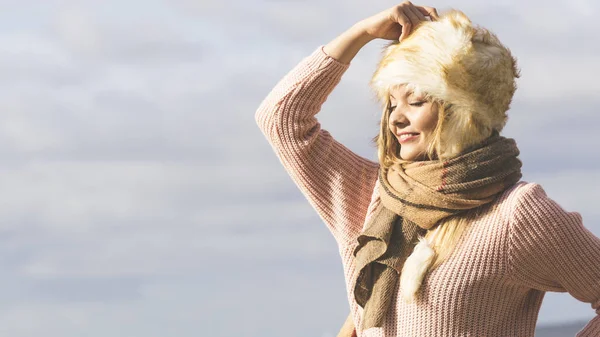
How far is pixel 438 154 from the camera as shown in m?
3.29

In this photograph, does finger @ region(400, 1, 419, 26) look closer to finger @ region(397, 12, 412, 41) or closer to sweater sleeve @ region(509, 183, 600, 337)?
finger @ region(397, 12, 412, 41)

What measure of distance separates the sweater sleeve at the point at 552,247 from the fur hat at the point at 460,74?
25 cm

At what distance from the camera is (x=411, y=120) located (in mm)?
3324

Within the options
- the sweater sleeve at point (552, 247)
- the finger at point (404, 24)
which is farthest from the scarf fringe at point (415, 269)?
the finger at point (404, 24)

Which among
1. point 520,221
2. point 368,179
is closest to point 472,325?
point 520,221

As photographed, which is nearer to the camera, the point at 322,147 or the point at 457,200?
the point at 457,200

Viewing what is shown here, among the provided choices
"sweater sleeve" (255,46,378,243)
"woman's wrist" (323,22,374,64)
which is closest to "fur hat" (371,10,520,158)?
"woman's wrist" (323,22,374,64)

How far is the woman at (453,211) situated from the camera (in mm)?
3264

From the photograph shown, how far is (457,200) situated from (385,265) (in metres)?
0.32

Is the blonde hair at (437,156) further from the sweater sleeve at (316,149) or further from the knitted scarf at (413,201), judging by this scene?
the sweater sleeve at (316,149)

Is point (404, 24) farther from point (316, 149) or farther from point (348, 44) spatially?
point (316, 149)

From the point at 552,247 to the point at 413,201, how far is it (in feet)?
1.37

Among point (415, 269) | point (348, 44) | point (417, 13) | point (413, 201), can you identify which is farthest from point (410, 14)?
point (415, 269)

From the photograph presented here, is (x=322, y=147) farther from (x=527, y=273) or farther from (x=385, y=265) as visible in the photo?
(x=527, y=273)
